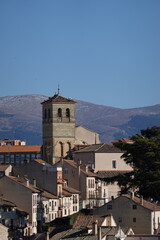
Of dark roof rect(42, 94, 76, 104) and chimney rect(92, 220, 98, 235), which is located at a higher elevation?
dark roof rect(42, 94, 76, 104)

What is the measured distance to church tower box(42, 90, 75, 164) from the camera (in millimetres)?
125812

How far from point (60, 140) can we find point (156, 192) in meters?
38.4

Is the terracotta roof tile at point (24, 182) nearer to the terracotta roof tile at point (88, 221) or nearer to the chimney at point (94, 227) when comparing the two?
the terracotta roof tile at point (88, 221)

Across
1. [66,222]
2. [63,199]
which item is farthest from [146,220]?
[63,199]

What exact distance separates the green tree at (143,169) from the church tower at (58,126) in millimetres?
28817

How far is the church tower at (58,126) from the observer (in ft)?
413

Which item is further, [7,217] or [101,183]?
[101,183]

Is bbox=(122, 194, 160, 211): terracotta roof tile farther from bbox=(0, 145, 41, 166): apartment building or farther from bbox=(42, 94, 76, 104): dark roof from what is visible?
bbox=(0, 145, 41, 166): apartment building

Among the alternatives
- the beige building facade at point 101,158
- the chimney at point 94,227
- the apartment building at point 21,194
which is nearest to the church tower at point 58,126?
the beige building facade at point 101,158

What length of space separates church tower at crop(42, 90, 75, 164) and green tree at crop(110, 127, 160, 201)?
28817mm

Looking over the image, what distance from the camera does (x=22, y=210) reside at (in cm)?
9300

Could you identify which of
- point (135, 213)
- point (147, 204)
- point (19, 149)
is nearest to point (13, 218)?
point (147, 204)

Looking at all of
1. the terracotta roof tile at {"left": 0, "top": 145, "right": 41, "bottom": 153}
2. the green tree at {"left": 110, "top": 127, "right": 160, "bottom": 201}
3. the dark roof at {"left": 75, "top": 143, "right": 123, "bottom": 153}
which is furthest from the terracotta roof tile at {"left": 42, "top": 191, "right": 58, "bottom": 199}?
the terracotta roof tile at {"left": 0, "top": 145, "right": 41, "bottom": 153}

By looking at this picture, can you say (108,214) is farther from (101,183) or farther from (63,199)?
(101,183)
